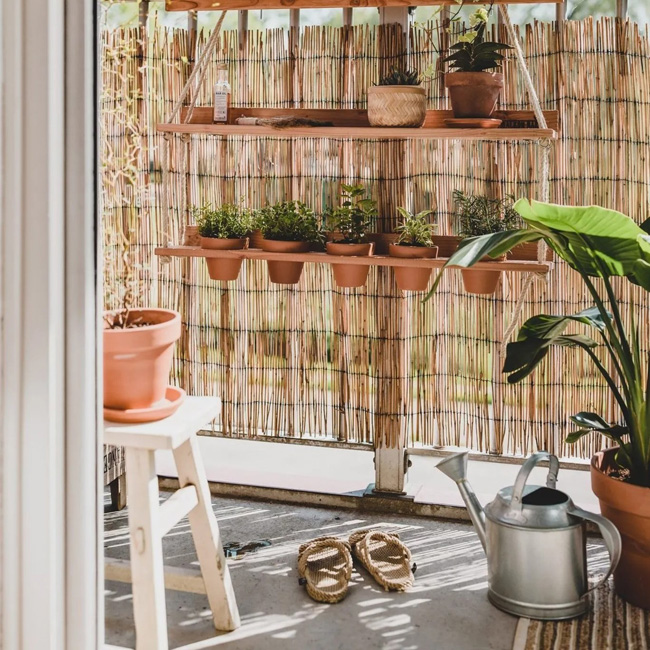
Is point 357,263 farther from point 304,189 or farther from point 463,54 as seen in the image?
point 463,54

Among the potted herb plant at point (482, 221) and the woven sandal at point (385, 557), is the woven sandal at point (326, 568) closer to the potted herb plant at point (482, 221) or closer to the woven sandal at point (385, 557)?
the woven sandal at point (385, 557)

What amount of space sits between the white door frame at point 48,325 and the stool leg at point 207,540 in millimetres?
592

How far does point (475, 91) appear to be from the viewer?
2.64 m

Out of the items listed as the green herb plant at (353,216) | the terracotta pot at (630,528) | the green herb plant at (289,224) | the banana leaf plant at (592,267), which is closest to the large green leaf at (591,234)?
the banana leaf plant at (592,267)

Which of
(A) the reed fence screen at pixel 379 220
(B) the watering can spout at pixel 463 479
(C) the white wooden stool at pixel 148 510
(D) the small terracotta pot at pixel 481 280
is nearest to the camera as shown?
(C) the white wooden stool at pixel 148 510

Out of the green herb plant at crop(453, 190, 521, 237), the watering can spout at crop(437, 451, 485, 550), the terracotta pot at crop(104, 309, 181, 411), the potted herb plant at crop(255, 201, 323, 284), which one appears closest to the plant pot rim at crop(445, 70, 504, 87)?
the green herb plant at crop(453, 190, 521, 237)

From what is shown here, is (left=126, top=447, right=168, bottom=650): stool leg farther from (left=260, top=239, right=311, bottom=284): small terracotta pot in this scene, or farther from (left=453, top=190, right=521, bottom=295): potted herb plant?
(left=453, top=190, right=521, bottom=295): potted herb plant

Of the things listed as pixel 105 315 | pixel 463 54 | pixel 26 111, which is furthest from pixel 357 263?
pixel 26 111

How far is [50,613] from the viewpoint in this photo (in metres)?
1.52

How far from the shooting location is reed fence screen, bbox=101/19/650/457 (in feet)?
9.33

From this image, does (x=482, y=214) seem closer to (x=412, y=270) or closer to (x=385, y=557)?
(x=412, y=270)

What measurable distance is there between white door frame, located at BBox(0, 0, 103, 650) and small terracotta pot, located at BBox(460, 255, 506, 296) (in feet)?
4.92

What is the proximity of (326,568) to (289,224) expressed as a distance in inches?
45.4

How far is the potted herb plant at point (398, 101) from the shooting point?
8.74 ft
